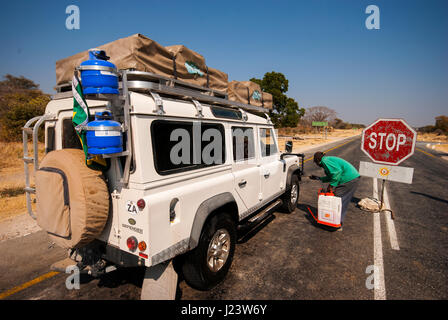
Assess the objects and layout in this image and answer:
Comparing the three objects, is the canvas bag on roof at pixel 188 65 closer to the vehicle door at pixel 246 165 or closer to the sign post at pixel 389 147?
the vehicle door at pixel 246 165

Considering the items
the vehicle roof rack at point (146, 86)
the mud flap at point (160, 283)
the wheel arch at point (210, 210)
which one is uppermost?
the vehicle roof rack at point (146, 86)

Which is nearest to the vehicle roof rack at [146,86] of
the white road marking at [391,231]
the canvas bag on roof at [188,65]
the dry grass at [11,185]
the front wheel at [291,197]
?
the canvas bag on roof at [188,65]

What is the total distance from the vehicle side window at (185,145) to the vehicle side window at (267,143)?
1.30m

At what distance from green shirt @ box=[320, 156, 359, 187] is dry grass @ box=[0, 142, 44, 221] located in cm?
723

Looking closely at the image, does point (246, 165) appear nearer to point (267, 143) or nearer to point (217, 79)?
point (267, 143)

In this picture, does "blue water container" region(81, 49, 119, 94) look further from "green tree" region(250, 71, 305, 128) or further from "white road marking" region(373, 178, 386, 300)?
"green tree" region(250, 71, 305, 128)

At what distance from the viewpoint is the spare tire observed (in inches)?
87.9

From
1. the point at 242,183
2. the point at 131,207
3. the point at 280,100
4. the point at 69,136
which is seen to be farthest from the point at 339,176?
the point at 280,100

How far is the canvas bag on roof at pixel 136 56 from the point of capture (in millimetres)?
2711

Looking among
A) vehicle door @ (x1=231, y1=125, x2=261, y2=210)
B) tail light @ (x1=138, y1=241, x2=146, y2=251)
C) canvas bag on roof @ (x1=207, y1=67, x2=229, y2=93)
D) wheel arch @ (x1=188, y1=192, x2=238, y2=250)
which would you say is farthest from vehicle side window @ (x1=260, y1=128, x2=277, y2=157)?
tail light @ (x1=138, y1=241, x2=146, y2=251)

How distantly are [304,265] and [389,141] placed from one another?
3963 mm

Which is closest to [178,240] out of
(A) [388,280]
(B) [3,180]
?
(A) [388,280]

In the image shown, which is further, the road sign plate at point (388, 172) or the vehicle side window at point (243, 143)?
the road sign plate at point (388, 172)
